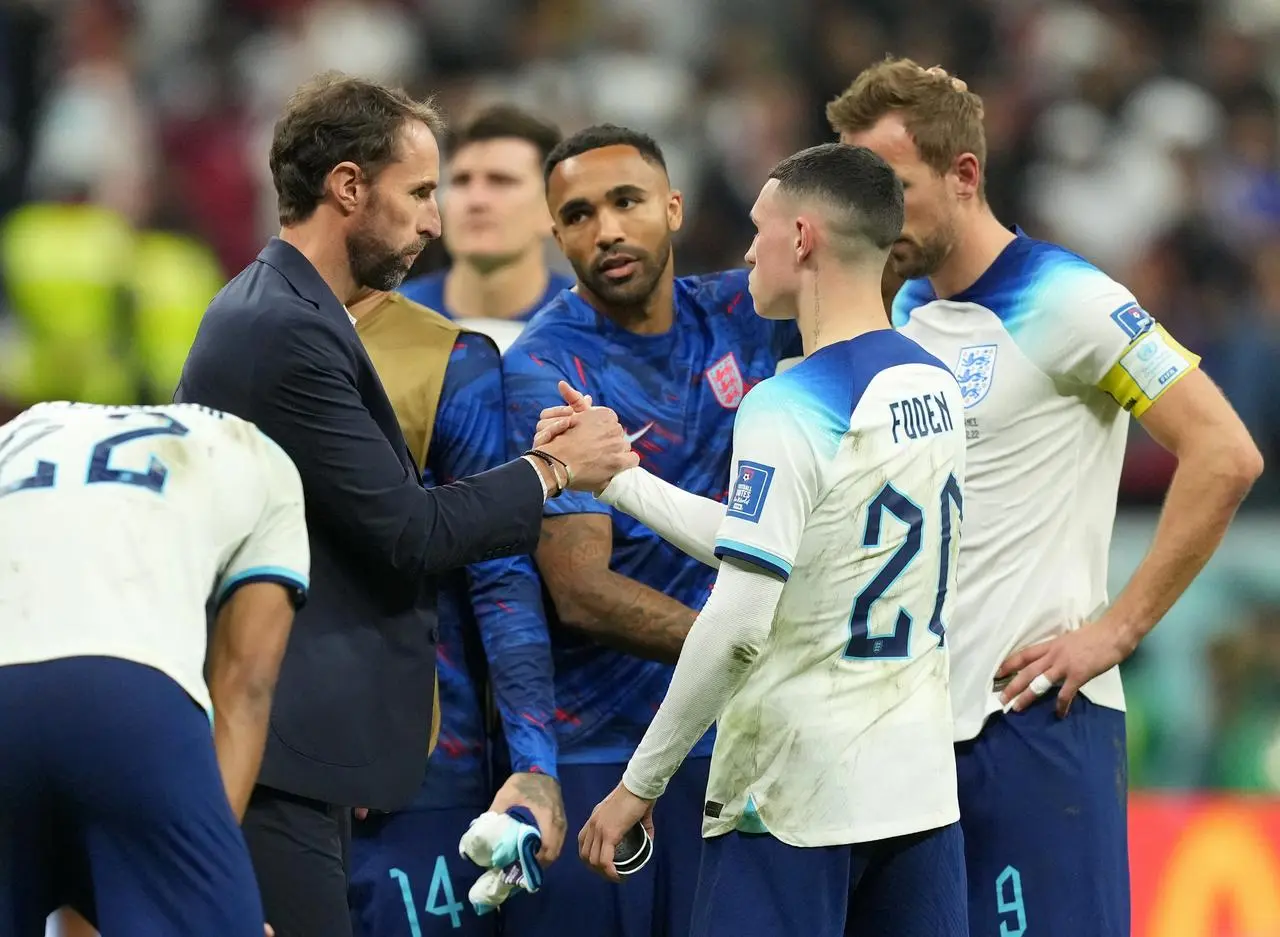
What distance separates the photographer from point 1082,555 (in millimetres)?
4512

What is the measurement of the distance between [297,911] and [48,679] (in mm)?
820

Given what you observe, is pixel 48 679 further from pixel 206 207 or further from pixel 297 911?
pixel 206 207

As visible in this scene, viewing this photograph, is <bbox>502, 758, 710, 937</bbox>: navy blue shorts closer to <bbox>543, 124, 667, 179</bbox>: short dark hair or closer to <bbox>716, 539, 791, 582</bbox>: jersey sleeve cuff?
<bbox>716, 539, 791, 582</bbox>: jersey sleeve cuff

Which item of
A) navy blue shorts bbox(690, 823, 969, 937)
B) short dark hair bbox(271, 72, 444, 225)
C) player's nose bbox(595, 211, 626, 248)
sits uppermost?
short dark hair bbox(271, 72, 444, 225)

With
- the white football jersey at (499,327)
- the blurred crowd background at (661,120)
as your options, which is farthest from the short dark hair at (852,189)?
the blurred crowd background at (661,120)

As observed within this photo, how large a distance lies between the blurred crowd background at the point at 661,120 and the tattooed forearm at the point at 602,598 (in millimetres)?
5579

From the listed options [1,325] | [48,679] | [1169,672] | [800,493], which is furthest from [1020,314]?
[1,325]

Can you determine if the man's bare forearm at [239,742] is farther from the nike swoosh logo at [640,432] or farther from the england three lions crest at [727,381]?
the england three lions crest at [727,381]

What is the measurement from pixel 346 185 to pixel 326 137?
4.3 inches

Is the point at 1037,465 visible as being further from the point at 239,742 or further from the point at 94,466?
the point at 94,466

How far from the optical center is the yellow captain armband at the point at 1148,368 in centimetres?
434

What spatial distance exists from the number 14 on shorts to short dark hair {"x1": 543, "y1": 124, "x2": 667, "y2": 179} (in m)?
1.84

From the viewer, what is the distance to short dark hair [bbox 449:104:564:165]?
6.50 metres

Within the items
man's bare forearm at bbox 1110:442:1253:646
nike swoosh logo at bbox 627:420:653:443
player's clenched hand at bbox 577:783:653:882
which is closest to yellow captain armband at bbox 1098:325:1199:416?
man's bare forearm at bbox 1110:442:1253:646
